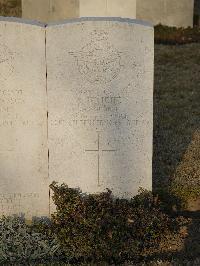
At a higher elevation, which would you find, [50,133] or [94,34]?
[94,34]

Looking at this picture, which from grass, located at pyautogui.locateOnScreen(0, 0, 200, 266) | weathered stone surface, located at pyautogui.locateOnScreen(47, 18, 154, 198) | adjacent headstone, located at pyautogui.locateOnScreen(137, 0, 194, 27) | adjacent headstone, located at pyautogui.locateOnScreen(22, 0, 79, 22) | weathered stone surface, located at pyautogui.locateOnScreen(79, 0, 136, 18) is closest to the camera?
weathered stone surface, located at pyautogui.locateOnScreen(47, 18, 154, 198)

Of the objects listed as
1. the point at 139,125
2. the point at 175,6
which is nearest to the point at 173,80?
the point at 175,6

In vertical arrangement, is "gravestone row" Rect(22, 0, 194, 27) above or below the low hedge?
above

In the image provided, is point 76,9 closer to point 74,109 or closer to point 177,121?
point 177,121

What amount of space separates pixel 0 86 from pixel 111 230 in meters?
1.71

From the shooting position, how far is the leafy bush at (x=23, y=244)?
17.5 feet

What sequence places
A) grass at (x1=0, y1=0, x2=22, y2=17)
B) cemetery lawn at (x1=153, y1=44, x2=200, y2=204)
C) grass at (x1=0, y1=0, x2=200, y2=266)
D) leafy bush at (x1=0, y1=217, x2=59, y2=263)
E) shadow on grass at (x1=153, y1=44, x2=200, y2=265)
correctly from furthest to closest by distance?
grass at (x1=0, y1=0, x2=22, y2=17) < cemetery lawn at (x1=153, y1=44, x2=200, y2=204) < shadow on grass at (x1=153, y1=44, x2=200, y2=265) < grass at (x1=0, y1=0, x2=200, y2=266) < leafy bush at (x1=0, y1=217, x2=59, y2=263)

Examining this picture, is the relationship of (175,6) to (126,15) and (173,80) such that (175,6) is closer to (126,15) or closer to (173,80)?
(126,15)

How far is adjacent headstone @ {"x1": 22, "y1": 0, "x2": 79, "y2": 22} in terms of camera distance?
56.1ft

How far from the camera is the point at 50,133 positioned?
5.73 metres

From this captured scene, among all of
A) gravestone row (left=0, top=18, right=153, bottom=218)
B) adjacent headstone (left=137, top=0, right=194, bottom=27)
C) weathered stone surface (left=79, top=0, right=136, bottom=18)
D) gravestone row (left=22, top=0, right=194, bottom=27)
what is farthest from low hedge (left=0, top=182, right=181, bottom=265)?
adjacent headstone (left=137, top=0, right=194, bottom=27)

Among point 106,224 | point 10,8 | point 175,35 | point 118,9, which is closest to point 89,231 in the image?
point 106,224

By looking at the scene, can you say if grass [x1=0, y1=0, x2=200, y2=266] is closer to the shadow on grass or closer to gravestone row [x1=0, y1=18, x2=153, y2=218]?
the shadow on grass

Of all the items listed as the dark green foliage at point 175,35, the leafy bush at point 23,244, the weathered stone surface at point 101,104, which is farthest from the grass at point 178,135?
the dark green foliage at point 175,35
